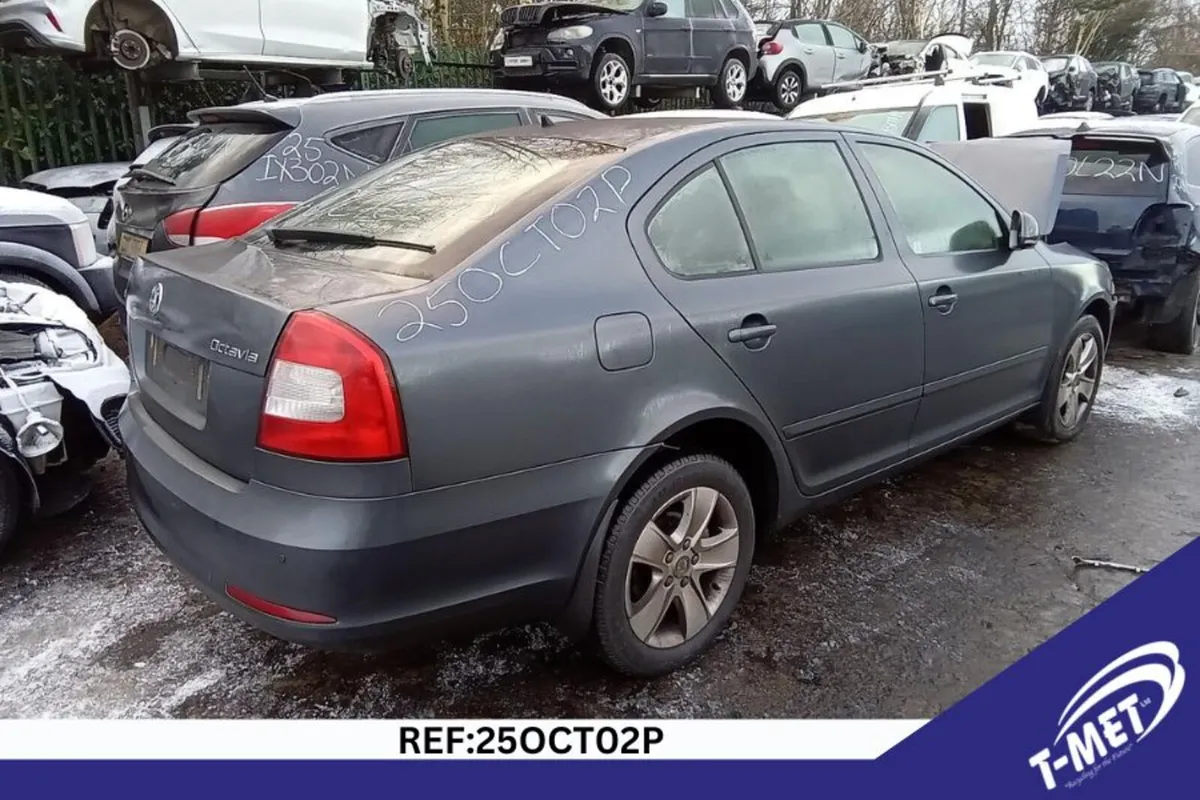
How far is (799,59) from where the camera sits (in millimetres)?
14617

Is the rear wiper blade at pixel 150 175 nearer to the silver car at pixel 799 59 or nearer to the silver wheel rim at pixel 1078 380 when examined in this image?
the silver wheel rim at pixel 1078 380

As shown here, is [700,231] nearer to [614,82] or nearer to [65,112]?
[65,112]

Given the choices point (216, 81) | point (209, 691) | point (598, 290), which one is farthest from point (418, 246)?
point (216, 81)

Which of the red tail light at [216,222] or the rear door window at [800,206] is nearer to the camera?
the rear door window at [800,206]

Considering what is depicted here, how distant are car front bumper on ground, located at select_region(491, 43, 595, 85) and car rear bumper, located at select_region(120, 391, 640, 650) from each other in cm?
973

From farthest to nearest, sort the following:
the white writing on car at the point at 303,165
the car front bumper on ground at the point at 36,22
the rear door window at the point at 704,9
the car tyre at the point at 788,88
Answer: the car tyre at the point at 788,88 → the rear door window at the point at 704,9 → the car front bumper on ground at the point at 36,22 → the white writing on car at the point at 303,165

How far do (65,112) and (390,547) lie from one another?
8.86 meters

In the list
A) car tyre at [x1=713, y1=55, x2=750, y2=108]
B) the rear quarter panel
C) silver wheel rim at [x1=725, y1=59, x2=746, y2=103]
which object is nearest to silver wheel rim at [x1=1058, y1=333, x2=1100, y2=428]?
the rear quarter panel

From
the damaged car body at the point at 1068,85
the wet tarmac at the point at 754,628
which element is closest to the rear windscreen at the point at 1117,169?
the wet tarmac at the point at 754,628

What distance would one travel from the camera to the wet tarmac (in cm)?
256

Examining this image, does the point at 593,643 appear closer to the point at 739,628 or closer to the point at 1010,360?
the point at 739,628

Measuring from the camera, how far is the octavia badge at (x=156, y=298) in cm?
249

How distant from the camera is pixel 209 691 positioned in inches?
101

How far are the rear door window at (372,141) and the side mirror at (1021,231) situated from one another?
311 centimetres
